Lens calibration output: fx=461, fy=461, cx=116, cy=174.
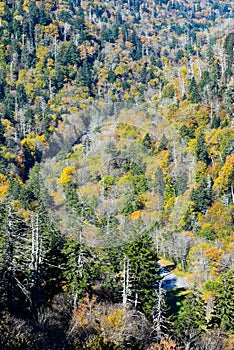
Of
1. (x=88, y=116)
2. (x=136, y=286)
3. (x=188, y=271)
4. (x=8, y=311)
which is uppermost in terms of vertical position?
(x=88, y=116)

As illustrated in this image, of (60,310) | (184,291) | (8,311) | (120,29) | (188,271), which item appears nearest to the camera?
(8,311)

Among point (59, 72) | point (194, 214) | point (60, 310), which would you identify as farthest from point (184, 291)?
point (59, 72)

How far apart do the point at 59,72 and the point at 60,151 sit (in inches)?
2839

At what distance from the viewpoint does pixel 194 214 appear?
38.4 m

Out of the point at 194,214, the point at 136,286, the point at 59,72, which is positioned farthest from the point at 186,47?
the point at 136,286

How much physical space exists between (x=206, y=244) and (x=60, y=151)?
30.0 meters

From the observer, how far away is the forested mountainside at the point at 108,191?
9.70m

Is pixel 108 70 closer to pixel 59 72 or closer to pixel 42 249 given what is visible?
pixel 59 72

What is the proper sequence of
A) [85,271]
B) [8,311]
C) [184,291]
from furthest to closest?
[184,291]
[85,271]
[8,311]

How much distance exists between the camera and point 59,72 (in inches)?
3108

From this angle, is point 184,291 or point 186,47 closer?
point 184,291

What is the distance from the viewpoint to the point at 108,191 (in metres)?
9.55

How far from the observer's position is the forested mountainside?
9.70 meters

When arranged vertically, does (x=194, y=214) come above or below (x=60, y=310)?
below
